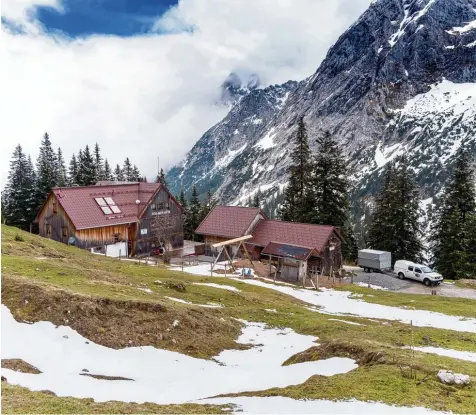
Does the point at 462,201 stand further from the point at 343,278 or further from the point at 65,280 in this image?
the point at 65,280

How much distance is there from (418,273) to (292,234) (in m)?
16.0

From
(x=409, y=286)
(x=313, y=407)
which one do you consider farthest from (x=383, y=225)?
(x=313, y=407)

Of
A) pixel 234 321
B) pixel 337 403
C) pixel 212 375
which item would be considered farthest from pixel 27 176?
pixel 337 403

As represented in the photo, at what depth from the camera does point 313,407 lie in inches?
421

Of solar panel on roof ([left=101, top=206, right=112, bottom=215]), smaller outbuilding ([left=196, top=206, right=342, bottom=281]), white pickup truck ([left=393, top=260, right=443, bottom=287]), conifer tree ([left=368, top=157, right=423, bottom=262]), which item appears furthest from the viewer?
conifer tree ([left=368, top=157, right=423, bottom=262])

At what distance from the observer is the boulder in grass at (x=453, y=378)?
11.7 meters

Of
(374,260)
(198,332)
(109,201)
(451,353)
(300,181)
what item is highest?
(300,181)

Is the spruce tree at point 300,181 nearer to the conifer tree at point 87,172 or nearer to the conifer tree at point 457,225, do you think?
the conifer tree at point 457,225

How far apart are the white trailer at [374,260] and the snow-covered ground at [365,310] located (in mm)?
16040

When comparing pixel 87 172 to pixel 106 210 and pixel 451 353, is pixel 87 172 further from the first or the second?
pixel 451 353

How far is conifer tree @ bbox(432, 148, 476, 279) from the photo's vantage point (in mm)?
54781

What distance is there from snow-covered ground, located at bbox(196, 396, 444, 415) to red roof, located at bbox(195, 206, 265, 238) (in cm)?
4329

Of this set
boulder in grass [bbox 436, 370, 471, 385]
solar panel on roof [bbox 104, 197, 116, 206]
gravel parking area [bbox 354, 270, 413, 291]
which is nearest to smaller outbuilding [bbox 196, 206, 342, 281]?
gravel parking area [bbox 354, 270, 413, 291]

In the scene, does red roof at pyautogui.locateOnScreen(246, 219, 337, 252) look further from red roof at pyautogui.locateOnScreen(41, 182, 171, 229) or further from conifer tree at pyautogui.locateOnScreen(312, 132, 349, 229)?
red roof at pyautogui.locateOnScreen(41, 182, 171, 229)
